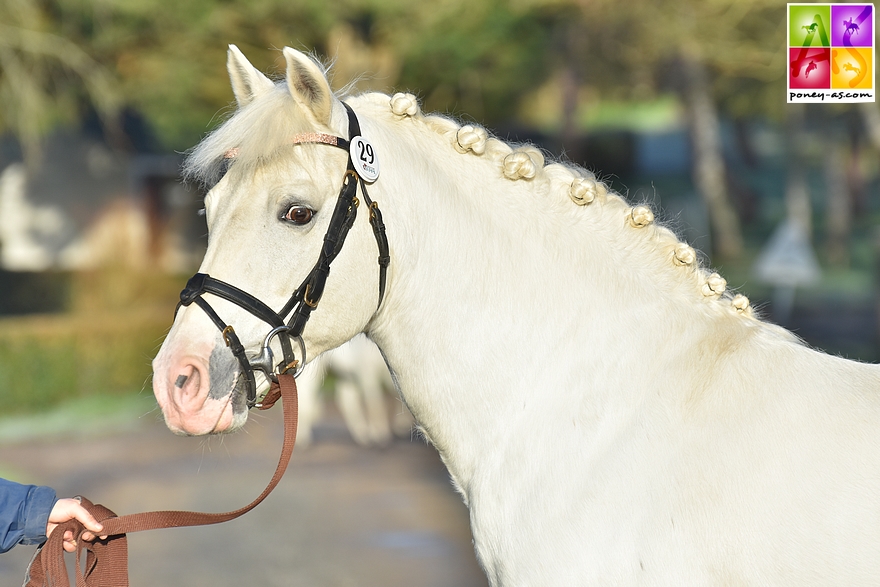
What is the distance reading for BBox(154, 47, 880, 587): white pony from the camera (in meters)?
2.05

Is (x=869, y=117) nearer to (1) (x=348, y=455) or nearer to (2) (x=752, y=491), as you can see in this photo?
(1) (x=348, y=455)

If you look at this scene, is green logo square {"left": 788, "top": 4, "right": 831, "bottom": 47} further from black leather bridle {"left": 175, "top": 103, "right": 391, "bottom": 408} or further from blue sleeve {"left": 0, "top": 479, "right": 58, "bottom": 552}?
blue sleeve {"left": 0, "top": 479, "right": 58, "bottom": 552}

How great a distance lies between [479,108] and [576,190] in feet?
48.1

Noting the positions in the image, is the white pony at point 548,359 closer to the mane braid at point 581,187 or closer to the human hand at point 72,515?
the mane braid at point 581,187

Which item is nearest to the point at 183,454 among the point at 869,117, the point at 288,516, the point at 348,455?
the point at 348,455

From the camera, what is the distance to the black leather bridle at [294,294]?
7.16 feet

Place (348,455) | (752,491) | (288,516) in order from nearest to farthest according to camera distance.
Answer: (752,491)
(288,516)
(348,455)

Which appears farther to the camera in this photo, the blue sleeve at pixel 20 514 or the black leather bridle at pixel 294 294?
the blue sleeve at pixel 20 514

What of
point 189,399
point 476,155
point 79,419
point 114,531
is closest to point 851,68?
point 476,155

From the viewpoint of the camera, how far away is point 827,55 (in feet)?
14.3

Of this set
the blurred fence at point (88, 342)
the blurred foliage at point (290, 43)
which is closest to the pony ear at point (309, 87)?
the blurred fence at point (88, 342)

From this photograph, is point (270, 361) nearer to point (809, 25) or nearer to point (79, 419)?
point (809, 25)

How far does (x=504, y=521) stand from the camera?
2.25m

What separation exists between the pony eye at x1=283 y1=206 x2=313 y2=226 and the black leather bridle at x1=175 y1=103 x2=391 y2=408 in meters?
0.06
